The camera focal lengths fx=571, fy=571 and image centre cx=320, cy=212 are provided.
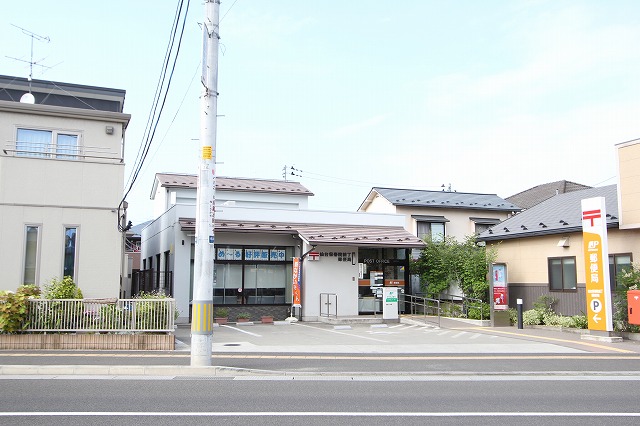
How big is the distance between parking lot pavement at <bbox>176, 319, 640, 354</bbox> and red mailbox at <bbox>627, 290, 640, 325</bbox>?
A: 691mm

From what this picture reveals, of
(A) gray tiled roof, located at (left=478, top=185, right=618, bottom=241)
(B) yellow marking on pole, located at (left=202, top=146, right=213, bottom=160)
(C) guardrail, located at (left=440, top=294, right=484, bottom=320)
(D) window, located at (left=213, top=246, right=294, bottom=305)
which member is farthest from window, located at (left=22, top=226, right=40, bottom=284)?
(A) gray tiled roof, located at (left=478, top=185, right=618, bottom=241)

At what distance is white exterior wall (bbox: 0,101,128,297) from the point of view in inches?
700

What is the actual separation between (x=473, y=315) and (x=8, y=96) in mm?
20021

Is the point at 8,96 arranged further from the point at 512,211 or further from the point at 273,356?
the point at 512,211

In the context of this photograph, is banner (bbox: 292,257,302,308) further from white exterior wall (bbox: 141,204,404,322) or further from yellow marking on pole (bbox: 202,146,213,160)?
yellow marking on pole (bbox: 202,146,213,160)

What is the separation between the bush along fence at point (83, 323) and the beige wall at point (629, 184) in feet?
47.9

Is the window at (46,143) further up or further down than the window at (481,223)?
further up

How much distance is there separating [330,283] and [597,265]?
11.0 m

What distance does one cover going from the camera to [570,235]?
21.1 metres

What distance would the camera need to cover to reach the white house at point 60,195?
1783cm

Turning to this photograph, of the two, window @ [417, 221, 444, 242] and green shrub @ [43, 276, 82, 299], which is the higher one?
window @ [417, 221, 444, 242]

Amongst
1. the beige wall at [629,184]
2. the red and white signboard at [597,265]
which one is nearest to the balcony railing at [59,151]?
the red and white signboard at [597,265]

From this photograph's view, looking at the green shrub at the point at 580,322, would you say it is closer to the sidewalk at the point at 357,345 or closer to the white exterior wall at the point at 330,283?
the sidewalk at the point at 357,345

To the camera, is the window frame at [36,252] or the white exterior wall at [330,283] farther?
the white exterior wall at [330,283]
